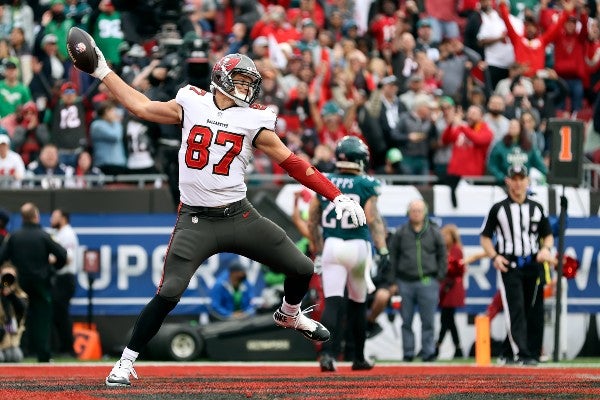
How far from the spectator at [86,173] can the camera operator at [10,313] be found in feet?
6.84

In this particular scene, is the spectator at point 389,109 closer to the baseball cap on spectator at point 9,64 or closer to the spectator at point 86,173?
the spectator at point 86,173

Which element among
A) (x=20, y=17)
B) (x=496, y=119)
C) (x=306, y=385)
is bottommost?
(x=306, y=385)

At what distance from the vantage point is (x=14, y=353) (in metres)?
15.3

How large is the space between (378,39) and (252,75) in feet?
38.4

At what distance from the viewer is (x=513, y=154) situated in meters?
17.3

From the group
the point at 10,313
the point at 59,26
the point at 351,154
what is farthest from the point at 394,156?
the point at 59,26

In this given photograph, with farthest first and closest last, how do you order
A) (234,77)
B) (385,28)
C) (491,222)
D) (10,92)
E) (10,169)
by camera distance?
(385,28) → (10,92) → (10,169) → (491,222) → (234,77)

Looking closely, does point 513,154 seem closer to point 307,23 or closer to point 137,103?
point 307,23

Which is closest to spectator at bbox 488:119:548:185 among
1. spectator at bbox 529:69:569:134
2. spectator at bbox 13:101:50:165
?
spectator at bbox 529:69:569:134

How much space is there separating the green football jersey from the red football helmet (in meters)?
2.92

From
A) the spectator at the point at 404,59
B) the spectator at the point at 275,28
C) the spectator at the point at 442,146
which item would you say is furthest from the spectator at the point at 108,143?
the spectator at the point at 404,59

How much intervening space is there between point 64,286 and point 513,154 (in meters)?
5.50

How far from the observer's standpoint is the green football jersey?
1242 cm

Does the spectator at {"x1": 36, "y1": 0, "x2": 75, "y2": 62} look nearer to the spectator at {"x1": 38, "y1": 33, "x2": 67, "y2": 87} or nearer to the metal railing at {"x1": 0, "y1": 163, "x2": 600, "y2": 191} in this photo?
the spectator at {"x1": 38, "y1": 33, "x2": 67, "y2": 87}
